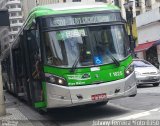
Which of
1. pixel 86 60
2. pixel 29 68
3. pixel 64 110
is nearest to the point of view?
pixel 86 60

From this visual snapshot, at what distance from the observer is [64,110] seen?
1460 cm

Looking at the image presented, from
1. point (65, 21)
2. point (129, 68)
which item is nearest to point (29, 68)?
point (65, 21)

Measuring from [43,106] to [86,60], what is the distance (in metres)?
1.66

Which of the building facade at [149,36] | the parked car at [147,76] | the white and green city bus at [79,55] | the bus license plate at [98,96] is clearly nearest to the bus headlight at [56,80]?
the white and green city bus at [79,55]

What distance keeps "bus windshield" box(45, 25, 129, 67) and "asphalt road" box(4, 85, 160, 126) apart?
1.48 metres

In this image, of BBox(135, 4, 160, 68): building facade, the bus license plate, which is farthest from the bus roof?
BBox(135, 4, 160, 68): building facade

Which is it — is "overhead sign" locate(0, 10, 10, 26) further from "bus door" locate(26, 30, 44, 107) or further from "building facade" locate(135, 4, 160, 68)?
"building facade" locate(135, 4, 160, 68)

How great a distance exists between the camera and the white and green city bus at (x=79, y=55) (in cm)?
1126

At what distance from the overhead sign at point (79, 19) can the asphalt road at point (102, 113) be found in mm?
2528

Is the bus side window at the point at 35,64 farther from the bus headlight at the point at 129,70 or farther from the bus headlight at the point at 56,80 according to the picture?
the bus headlight at the point at 129,70

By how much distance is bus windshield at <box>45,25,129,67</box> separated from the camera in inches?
447

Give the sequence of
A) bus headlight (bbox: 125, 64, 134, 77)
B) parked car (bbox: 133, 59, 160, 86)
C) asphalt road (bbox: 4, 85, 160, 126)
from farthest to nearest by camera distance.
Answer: parked car (bbox: 133, 59, 160, 86) < bus headlight (bbox: 125, 64, 134, 77) < asphalt road (bbox: 4, 85, 160, 126)

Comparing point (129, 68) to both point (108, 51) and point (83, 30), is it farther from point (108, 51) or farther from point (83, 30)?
point (83, 30)

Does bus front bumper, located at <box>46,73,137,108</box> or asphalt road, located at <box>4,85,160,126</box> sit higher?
bus front bumper, located at <box>46,73,137,108</box>
